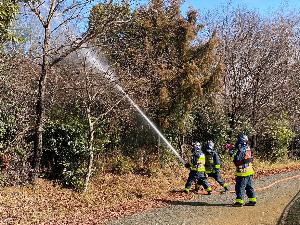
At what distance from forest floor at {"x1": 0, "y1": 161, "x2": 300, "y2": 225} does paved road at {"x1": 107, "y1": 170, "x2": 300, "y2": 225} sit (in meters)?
0.17

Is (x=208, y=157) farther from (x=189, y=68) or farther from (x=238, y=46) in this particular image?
(x=238, y=46)

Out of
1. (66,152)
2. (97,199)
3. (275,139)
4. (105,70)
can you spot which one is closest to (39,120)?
(66,152)

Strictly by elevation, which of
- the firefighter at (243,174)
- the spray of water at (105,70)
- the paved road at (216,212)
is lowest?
the paved road at (216,212)

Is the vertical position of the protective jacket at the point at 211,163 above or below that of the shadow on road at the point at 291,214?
above

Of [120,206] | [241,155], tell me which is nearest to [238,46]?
[241,155]

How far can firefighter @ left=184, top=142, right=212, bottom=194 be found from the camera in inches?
593

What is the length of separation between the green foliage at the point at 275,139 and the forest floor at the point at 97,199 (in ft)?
29.9

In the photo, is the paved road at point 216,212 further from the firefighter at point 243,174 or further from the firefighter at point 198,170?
the firefighter at point 198,170

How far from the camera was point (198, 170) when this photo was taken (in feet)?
49.4

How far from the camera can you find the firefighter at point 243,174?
515 inches

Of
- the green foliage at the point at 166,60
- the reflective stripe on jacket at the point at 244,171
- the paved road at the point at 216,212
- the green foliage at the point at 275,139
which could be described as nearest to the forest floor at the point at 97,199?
the paved road at the point at 216,212

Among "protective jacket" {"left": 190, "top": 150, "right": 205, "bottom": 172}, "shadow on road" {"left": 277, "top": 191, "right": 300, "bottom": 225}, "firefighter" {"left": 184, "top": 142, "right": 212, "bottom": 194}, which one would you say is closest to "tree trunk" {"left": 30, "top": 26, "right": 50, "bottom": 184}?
"firefighter" {"left": 184, "top": 142, "right": 212, "bottom": 194}

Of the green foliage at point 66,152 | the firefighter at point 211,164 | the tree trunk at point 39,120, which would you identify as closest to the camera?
A: the tree trunk at point 39,120

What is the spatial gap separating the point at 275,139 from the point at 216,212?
52.1 ft
